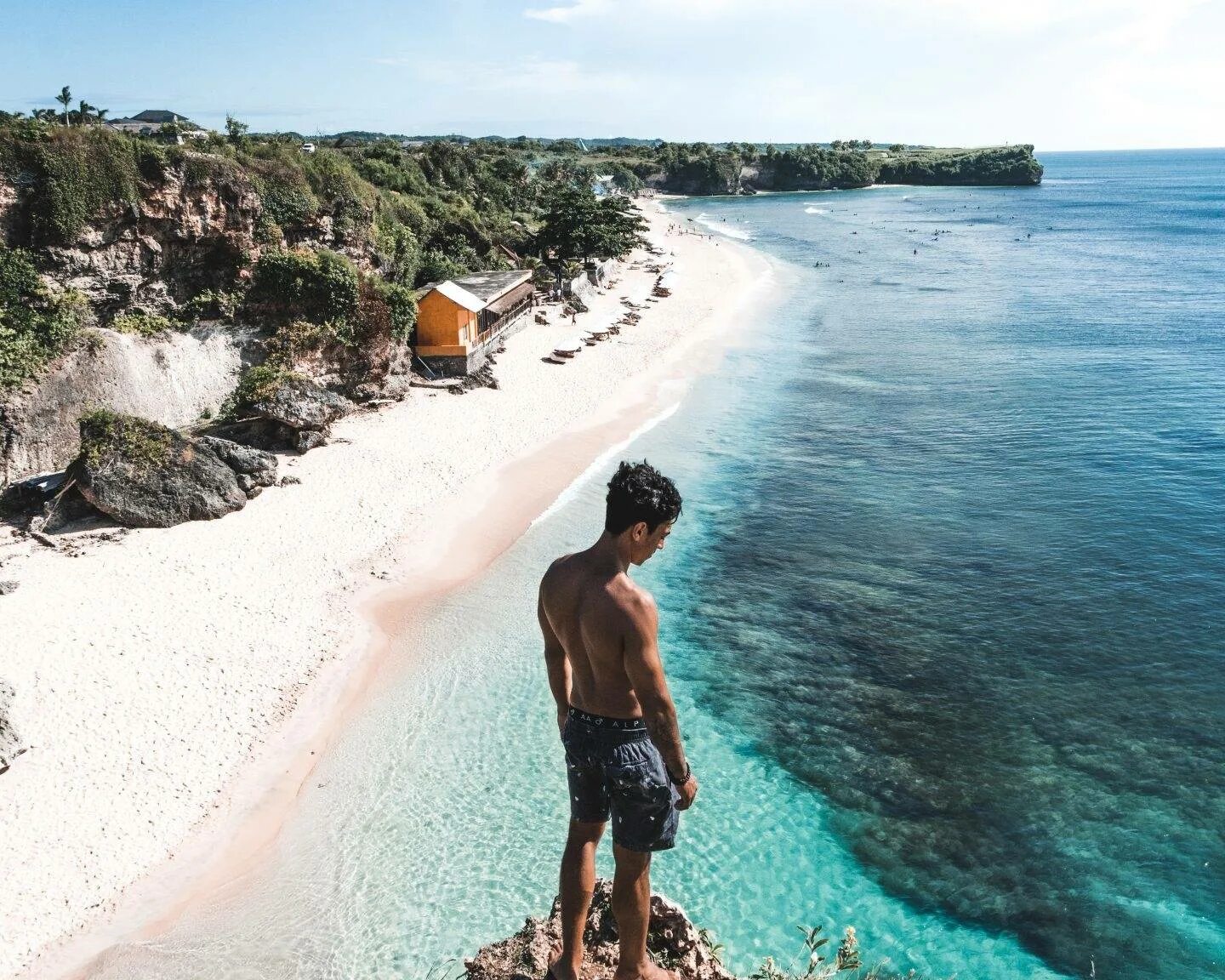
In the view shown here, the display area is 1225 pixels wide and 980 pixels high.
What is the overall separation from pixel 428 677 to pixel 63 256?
1762cm

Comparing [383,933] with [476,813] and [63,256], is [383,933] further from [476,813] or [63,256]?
[63,256]

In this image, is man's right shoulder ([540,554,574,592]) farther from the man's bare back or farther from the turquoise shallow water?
the turquoise shallow water

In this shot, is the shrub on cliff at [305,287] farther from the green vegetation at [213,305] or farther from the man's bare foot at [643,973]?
the man's bare foot at [643,973]

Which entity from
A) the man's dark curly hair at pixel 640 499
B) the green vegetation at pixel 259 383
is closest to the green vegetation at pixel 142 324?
the green vegetation at pixel 259 383

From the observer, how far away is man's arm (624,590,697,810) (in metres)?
4.37

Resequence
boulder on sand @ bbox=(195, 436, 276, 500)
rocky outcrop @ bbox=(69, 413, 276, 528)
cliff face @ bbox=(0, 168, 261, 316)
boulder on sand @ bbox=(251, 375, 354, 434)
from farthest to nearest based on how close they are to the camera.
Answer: boulder on sand @ bbox=(251, 375, 354, 434), cliff face @ bbox=(0, 168, 261, 316), boulder on sand @ bbox=(195, 436, 276, 500), rocky outcrop @ bbox=(69, 413, 276, 528)

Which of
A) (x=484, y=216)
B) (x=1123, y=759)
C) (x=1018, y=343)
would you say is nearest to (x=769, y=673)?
(x=1123, y=759)

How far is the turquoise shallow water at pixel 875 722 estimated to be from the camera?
10336mm

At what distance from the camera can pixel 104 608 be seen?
15508 mm

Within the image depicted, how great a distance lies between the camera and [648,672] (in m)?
4.38

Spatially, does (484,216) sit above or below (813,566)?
above

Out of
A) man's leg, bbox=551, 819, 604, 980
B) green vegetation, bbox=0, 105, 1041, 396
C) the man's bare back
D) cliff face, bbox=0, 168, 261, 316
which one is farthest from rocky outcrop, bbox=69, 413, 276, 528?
the man's bare back

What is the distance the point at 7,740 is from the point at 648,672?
1221 cm

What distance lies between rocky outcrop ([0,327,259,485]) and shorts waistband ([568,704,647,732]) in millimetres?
21764
